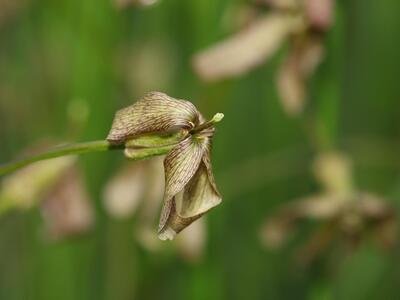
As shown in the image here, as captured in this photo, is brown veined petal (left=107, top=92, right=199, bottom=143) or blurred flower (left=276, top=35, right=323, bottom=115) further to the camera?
blurred flower (left=276, top=35, right=323, bottom=115)

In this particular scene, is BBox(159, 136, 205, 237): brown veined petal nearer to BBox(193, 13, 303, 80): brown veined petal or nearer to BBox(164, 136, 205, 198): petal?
BBox(164, 136, 205, 198): petal

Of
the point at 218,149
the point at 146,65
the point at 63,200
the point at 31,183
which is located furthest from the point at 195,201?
the point at 218,149

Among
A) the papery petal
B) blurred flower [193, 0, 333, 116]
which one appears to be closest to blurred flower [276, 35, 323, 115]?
blurred flower [193, 0, 333, 116]

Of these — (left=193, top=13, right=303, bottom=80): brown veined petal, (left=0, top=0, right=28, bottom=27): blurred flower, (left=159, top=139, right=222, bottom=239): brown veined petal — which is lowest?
(left=159, top=139, right=222, bottom=239): brown veined petal

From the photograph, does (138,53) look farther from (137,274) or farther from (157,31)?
(137,274)

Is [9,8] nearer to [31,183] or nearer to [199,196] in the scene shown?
[31,183]

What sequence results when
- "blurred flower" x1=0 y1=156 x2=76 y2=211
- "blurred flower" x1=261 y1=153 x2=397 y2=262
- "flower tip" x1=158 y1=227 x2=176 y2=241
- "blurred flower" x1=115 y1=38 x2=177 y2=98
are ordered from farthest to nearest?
1. "blurred flower" x1=115 y1=38 x2=177 y2=98
2. "blurred flower" x1=261 y1=153 x2=397 y2=262
3. "blurred flower" x1=0 y1=156 x2=76 y2=211
4. "flower tip" x1=158 y1=227 x2=176 y2=241

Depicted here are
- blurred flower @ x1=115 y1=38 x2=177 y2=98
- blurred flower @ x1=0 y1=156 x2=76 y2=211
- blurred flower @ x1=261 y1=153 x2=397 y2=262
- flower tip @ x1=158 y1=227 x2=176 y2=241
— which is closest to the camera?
flower tip @ x1=158 y1=227 x2=176 y2=241
